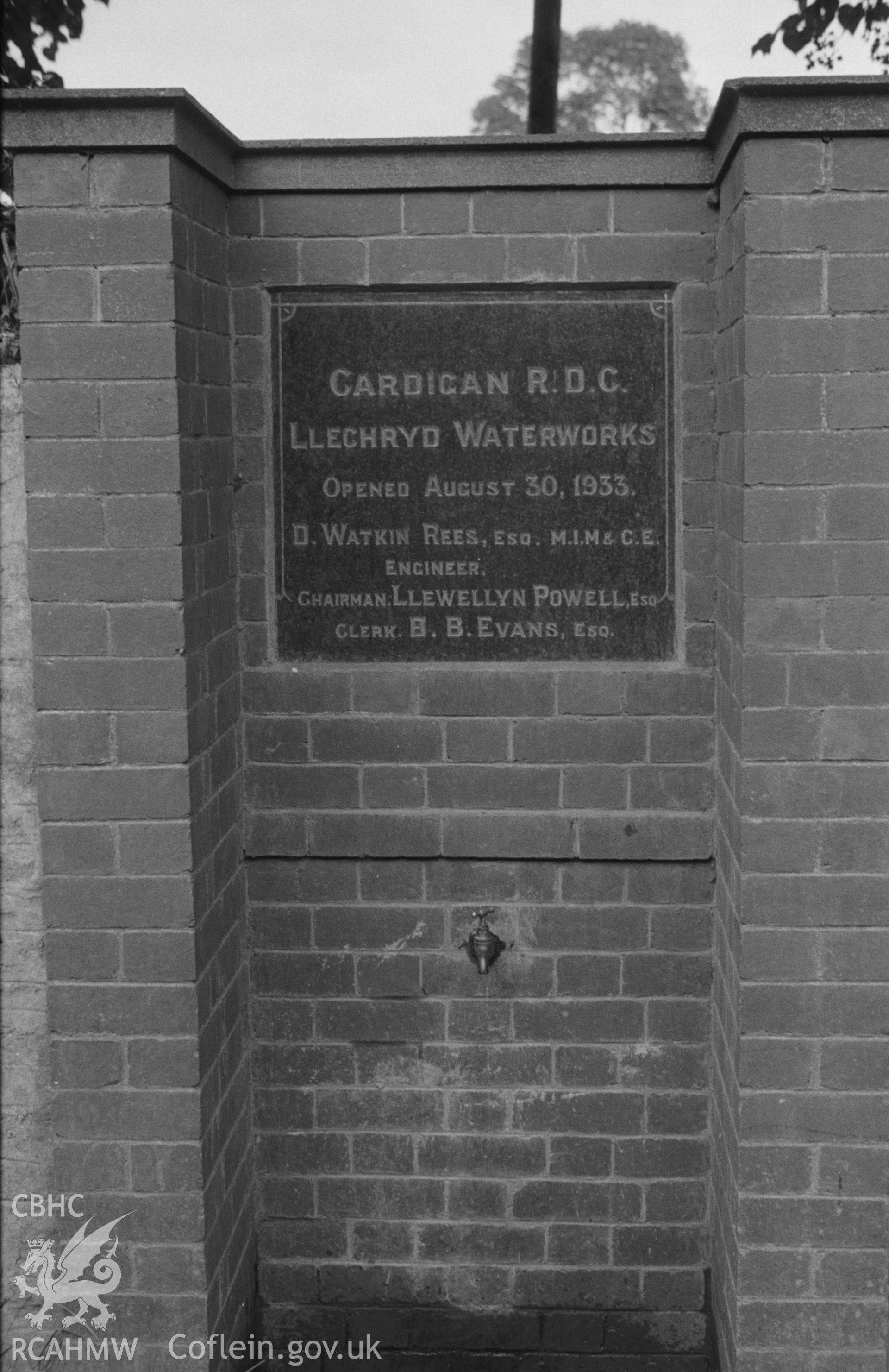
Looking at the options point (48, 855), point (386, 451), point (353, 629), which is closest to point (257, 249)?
point (386, 451)

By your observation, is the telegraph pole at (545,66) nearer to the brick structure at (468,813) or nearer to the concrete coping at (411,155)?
the concrete coping at (411,155)

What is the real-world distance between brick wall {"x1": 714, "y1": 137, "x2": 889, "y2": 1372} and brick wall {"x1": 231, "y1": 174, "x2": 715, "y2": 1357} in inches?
12.6

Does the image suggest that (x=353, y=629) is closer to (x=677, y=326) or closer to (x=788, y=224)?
(x=677, y=326)

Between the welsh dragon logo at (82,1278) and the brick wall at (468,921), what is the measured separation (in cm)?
58

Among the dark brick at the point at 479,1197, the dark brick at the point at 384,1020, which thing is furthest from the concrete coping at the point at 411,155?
the dark brick at the point at 479,1197

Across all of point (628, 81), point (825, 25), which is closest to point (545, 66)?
point (825, 25)

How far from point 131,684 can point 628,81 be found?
87.0 feet

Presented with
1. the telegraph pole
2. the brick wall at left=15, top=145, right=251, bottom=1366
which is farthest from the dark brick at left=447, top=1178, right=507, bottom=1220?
the telegraph pole

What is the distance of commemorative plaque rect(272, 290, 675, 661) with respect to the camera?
3.21 metres

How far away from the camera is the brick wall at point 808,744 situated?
270 cm

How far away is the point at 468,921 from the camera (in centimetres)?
336

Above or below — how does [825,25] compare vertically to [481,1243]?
above

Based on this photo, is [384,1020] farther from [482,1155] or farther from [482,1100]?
[482,1155]

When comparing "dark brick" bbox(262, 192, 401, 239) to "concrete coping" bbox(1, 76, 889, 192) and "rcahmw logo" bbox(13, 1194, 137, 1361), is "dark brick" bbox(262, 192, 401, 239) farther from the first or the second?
"rcahmw logo" bbox(13, 1194, 137, 1361)
